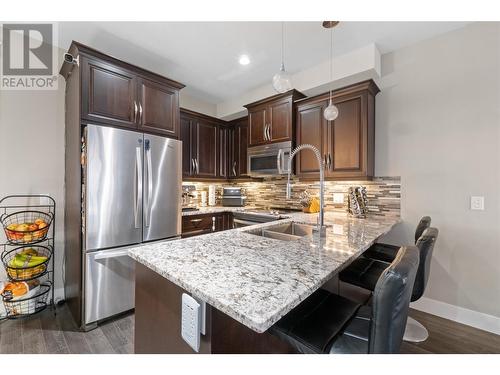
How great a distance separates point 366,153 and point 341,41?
1.16 m

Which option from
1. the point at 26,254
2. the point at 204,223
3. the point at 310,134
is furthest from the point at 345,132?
the point at 26,254

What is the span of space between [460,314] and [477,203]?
1033 mm

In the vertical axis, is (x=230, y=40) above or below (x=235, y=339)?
above

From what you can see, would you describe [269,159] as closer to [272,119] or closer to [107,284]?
[272,119]

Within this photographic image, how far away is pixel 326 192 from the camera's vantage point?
303cm

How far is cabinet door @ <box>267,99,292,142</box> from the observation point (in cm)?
297

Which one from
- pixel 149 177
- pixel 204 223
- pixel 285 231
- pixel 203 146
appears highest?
pixel 203 146

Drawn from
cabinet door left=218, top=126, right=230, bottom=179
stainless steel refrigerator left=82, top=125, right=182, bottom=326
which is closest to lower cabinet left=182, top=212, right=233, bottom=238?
stainless steel refrigerator left=82, top=125, right=182, bottom=326

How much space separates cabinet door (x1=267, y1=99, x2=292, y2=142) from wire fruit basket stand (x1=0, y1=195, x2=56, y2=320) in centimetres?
261

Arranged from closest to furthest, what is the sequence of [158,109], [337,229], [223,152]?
[337,229]
[158,109]
[223,152]

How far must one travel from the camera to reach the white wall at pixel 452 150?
6.52 feet

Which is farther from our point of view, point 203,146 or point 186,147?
point 203,146

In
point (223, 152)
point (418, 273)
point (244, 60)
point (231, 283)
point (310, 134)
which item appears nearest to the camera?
point (231, 283)
